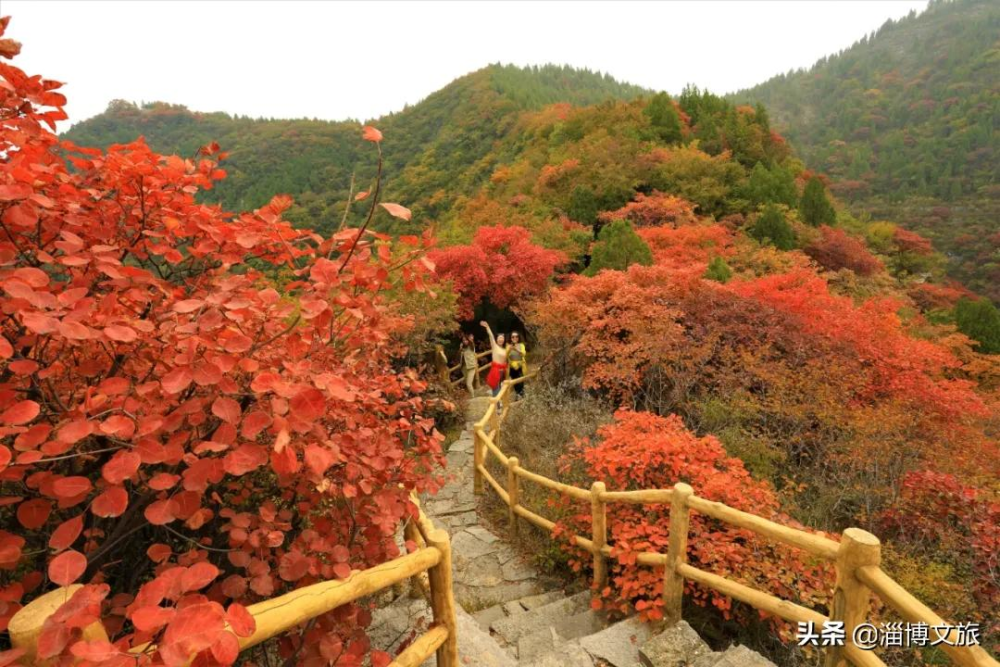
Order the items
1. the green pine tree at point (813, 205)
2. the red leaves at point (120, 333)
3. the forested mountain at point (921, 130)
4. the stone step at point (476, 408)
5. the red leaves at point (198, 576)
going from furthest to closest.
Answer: the forested mountain at point (921, 130), the green pine tree at point (813, 205), the stone step at point (476, 408), the red leaves at point (120, 333), the red leaves at point (198, 576)

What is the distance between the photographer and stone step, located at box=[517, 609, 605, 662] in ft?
11.5

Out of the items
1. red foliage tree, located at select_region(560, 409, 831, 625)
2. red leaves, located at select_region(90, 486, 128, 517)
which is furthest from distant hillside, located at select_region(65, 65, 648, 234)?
red leaves, located at select_region(90, 486, 128, 517)

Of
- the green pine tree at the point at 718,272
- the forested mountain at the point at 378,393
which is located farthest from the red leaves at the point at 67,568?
the green pine tree at the point at 718,272

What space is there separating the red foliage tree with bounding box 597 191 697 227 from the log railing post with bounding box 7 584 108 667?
15.9 m

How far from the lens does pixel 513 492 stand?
538 centimetres

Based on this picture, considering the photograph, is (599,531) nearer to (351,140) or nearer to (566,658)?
(566,658)

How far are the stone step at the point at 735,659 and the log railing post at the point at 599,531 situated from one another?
3.86 feet

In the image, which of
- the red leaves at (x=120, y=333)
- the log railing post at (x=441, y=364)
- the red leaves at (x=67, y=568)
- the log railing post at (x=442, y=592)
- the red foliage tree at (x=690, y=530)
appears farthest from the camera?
the log railing post at (x=441, y=364)

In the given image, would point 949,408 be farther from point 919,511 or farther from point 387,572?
point 387,572

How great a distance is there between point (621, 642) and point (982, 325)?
51.9ft

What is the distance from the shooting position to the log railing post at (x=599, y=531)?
3887mm

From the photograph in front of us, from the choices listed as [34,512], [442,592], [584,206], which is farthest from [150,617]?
[584,206]

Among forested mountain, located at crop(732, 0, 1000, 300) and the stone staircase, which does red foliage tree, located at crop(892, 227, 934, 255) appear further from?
the stone staircase

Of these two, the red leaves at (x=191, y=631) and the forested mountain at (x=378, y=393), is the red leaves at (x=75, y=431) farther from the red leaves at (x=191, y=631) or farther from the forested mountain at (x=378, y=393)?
the red leaves at (x=191, y=631)
